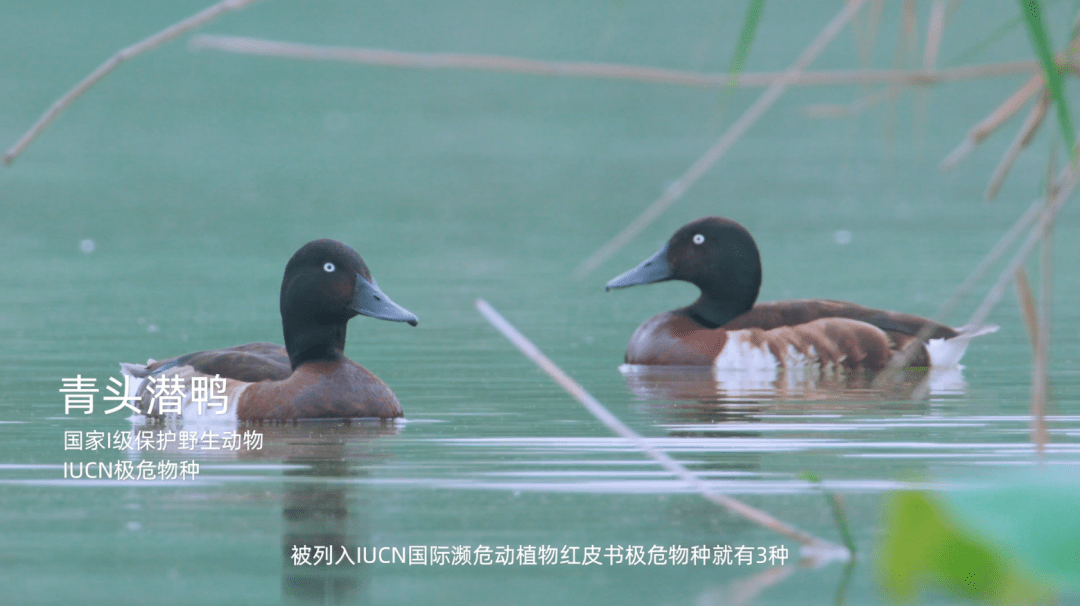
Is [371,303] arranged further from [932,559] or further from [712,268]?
[932,559]

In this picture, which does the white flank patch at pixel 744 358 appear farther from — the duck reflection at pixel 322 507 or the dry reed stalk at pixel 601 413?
the dry reed stalk at pixel 601 413

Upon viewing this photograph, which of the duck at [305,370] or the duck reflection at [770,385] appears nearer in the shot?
the duck at [305,370]

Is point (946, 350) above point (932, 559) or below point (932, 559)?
below

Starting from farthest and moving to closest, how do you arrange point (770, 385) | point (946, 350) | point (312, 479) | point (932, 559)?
1. point (946, 350)
2. point (770, 385)
3. point (312, 479)
4. point (932, 559)

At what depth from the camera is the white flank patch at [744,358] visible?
1166cm

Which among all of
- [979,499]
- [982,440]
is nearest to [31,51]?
[982,440]

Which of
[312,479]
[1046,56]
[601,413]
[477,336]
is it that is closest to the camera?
[1046,56]

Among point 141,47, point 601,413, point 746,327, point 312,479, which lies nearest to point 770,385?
point 746,327

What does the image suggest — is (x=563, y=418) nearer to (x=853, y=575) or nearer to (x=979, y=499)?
(x=853, y=575)

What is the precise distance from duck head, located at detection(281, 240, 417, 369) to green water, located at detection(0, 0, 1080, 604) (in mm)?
595

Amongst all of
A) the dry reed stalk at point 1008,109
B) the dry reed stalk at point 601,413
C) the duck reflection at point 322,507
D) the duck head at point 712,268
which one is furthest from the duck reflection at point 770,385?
the dry reed stalk at point 601,413

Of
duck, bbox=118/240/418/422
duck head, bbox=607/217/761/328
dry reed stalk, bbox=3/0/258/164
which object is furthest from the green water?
duck head, bbox=607/217/761/328

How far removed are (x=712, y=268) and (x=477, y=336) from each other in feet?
6.40

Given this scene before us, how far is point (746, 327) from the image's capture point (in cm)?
1200
